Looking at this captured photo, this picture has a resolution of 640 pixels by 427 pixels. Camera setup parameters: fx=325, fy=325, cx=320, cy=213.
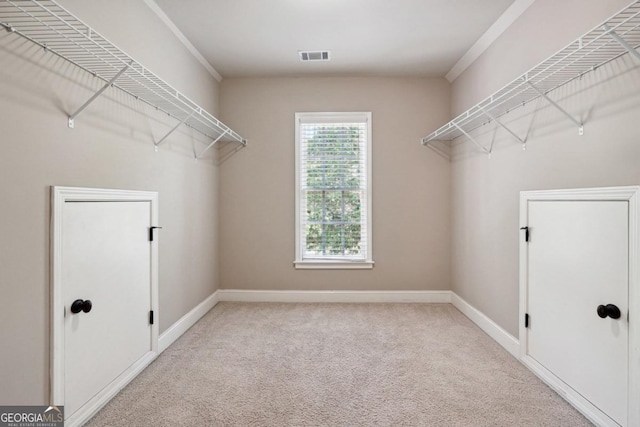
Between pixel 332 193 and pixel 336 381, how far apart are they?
2.25m

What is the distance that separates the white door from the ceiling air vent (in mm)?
2331

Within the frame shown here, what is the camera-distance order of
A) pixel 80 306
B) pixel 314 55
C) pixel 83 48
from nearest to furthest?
1. pixel 83 48
2. pixel 80 306
3. pixel 314 55

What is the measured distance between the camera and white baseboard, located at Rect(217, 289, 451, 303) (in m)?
3.84

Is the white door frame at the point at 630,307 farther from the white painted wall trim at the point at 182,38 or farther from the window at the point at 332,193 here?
the white painted wall trim at the point at 182,38

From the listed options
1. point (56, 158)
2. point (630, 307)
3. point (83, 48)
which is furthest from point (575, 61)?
point (56, 158)

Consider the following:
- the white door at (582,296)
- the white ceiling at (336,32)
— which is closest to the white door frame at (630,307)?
the white door at (582,296)

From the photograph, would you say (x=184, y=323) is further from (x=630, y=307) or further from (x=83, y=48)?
(x=630, y=307)

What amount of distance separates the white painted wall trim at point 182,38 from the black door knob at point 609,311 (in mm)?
3430

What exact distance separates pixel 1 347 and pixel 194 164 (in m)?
2.16

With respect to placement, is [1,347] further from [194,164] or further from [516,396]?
[516,396]

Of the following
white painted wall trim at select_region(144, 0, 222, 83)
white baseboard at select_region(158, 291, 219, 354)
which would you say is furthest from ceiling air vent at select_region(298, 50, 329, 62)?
white baseboard at select_region(158, 291, 219, 354)

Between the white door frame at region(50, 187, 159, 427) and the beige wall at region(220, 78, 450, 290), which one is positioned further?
the beige wall at region(220, 78, 450, 290)

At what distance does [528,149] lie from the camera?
2.35 meters

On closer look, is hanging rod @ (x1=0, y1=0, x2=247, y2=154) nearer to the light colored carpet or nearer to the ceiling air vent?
the ceiling air vent
